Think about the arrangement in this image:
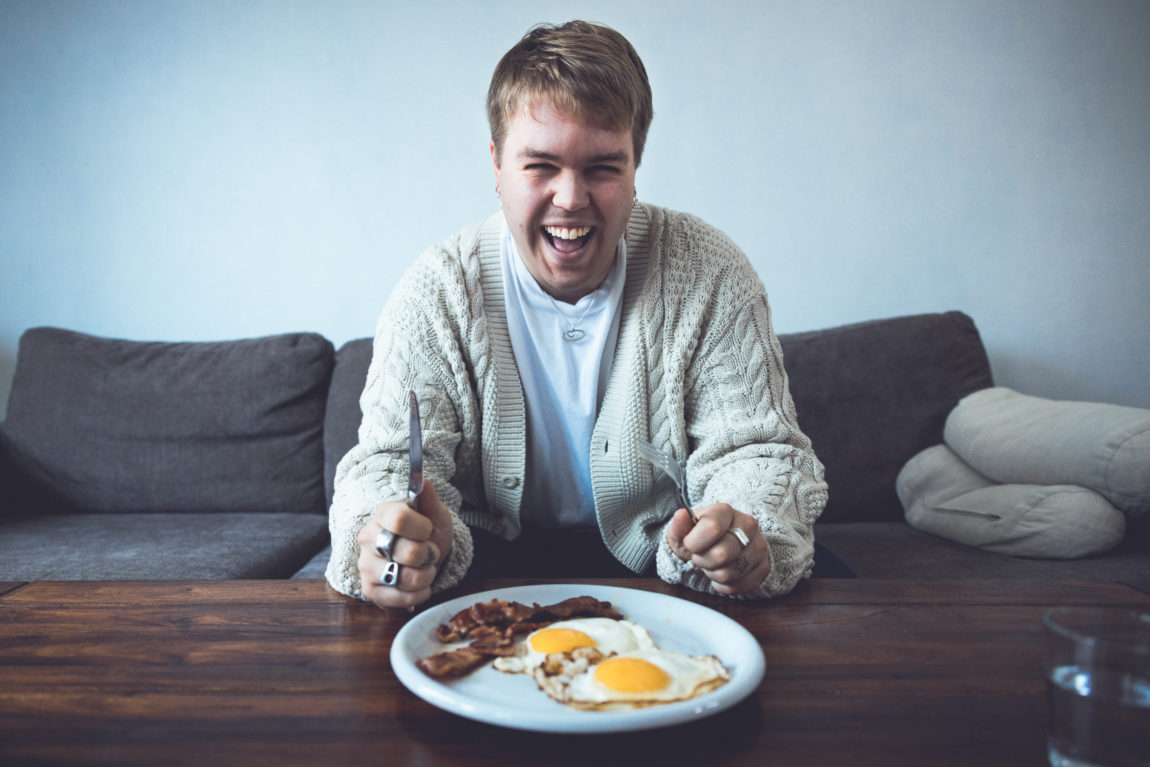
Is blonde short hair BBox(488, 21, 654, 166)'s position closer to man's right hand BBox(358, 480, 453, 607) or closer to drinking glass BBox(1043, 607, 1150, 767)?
man's right hand BBox(358, 480, 453, 607)

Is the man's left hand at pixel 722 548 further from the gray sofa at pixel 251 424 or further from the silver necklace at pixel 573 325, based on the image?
the gray sofa at pixel 251 424

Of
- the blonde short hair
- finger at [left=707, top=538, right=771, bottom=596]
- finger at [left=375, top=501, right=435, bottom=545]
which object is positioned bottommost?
finger at [left=707, top=538, right=771, bottom=596]

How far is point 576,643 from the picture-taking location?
747 millimetres

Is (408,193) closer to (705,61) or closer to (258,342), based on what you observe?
(258,342)

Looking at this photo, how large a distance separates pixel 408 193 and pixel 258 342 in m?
0.66

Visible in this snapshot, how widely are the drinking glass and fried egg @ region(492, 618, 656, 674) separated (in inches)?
13.6

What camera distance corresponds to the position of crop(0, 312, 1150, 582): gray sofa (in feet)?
6.87

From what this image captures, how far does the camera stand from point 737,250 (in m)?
1.44

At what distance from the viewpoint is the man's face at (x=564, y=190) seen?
1.17 metres

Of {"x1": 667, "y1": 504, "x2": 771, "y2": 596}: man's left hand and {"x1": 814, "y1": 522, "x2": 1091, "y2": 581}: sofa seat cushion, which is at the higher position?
{"x1": 667, "y1": 504, "x2": 771, "y2": 596}: man's left hand

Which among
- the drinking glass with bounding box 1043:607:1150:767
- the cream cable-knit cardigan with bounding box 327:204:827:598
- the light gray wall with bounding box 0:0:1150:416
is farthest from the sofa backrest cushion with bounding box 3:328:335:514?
the drinking glass with bounding box 1043:607:1150:767

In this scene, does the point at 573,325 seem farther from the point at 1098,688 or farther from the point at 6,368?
the point at 6,368

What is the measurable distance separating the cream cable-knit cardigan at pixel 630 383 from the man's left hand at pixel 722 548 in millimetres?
257

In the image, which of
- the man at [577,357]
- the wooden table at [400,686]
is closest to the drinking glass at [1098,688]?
the wooden table at [400,686]
